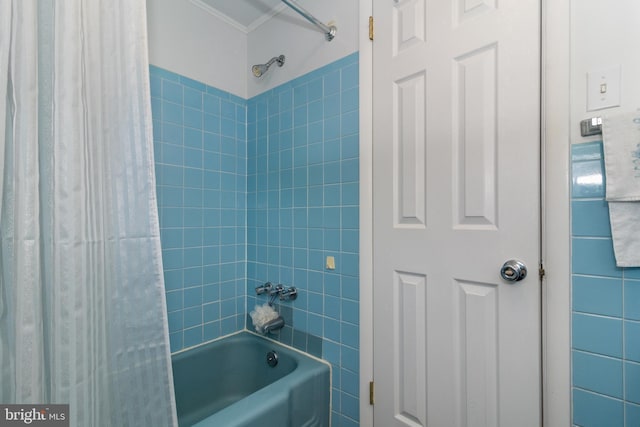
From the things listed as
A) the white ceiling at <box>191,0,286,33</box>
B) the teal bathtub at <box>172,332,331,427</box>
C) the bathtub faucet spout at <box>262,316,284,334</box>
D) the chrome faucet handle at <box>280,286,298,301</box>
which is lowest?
the teal bathtub at <box>172,332,331,427</box>

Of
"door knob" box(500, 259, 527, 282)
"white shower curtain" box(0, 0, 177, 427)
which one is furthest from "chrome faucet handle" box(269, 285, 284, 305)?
"door knob" box(500, 259, 527, 282)

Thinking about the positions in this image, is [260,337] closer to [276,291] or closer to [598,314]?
[276,291]

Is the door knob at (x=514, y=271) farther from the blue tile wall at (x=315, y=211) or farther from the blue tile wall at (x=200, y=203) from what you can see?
the blue tile wall at (x=200, y=203)

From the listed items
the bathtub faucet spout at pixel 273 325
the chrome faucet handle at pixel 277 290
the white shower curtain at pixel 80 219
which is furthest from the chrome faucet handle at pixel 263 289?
the white shower curtain at pixel 80 219

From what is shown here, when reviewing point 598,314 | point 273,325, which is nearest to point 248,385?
point 273,325

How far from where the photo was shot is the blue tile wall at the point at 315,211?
1281 millimetres

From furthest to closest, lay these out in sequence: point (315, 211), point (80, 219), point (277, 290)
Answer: point (277, 290) → point (315, 211) → point (80, 219)

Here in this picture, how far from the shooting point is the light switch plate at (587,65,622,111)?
74 centimetres

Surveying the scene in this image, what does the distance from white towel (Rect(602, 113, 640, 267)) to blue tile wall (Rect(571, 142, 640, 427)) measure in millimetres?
26

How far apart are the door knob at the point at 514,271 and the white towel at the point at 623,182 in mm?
204

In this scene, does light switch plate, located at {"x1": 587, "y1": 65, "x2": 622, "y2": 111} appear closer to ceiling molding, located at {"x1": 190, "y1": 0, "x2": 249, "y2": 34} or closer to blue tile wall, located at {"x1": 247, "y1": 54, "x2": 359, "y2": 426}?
blue tile wall, located at {"x1": 247, "y1": 54, "x2": 359, "y2": 426}

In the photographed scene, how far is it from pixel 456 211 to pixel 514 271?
25 cm

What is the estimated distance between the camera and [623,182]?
72 cm

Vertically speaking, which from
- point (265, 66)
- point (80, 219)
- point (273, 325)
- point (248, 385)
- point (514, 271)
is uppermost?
point (265, 66)
